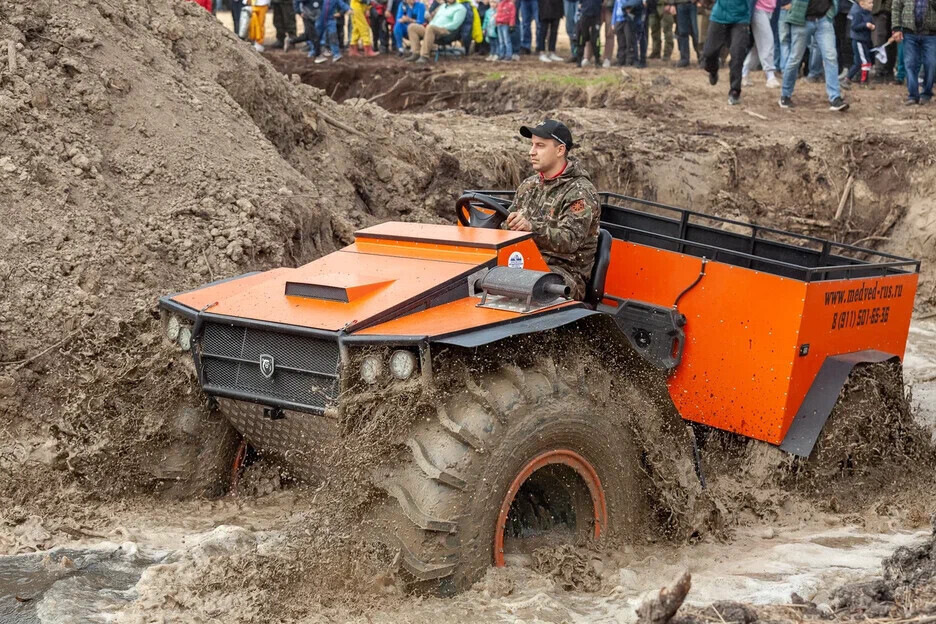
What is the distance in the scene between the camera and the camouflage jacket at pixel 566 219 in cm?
650

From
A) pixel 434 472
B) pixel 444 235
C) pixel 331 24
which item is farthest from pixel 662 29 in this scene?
pixel 434 472

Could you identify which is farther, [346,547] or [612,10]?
[612,10]

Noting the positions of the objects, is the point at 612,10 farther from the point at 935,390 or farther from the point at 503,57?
the point at 935,390

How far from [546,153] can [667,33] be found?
15.2 metres

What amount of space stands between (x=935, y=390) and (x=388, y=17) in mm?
15075

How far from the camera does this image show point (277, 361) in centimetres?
531

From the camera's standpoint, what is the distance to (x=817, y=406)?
677cm

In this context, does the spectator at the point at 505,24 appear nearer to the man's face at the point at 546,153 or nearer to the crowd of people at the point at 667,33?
the crowd of people at the point at 667,33

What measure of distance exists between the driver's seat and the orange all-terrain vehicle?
0.01 m

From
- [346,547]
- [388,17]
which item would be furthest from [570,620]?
[388,17]

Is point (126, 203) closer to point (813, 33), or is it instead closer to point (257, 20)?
point (813, 33)

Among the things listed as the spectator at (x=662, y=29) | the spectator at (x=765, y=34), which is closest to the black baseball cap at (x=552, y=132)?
the spectator at (x=765, y=34)

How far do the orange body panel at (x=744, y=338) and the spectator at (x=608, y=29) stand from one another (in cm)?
1399

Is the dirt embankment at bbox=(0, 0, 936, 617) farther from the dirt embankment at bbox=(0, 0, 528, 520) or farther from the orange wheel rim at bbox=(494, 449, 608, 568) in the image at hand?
the orange wheel rim at bbox=(494, 449, 608, 568)
